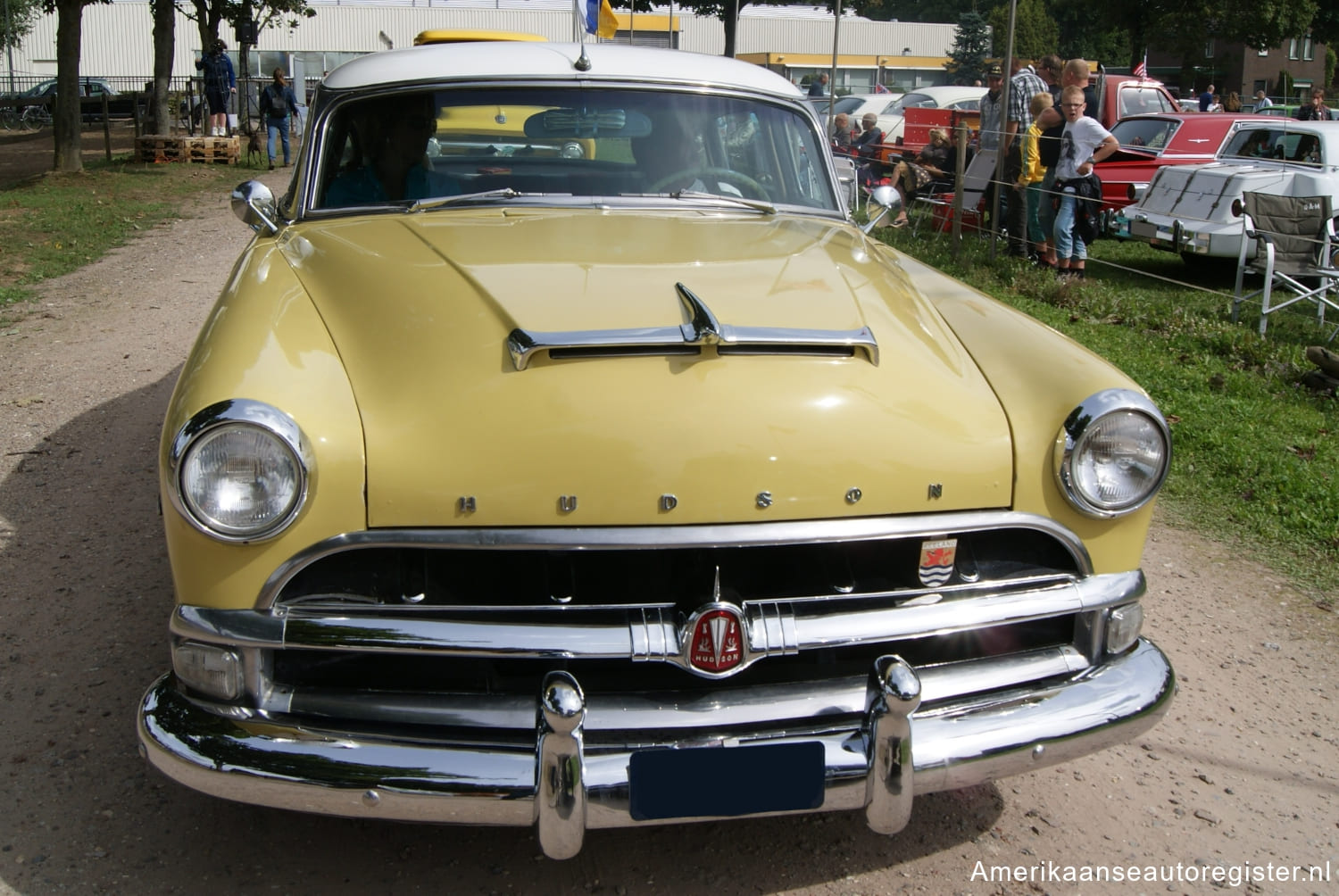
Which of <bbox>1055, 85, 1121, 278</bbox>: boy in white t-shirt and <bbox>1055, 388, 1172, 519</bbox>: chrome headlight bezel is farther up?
<bbox>1055, 85, 1121, 278</bbox>: boy in white t-shirt

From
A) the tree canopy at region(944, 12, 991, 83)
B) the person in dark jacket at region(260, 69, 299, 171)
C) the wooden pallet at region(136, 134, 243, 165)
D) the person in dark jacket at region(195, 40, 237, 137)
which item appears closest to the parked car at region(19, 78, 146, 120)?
the person in dark jacket at region(195, 40, 237, 137)

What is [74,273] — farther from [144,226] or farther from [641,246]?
[641,246]

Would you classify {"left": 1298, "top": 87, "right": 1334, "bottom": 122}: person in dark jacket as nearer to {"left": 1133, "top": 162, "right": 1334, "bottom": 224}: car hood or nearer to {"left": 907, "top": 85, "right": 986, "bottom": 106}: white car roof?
{"left": 907, "top": 85, "right": 986, "bottom": 106}: white car roof

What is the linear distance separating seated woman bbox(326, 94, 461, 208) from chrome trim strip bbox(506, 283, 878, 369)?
1.31 m

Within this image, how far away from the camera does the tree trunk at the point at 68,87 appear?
1503 centimetres

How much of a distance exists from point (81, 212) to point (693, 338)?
1265 centimetres

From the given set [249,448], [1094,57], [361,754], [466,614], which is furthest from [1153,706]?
[1094,57]

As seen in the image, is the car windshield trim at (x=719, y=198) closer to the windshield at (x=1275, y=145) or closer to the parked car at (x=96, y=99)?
the windshield at (x=1275, y=145)

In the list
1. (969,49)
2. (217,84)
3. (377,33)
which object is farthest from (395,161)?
Result: (969,49)

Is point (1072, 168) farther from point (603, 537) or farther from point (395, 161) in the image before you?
point (603, 537)

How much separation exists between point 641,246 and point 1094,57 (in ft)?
194

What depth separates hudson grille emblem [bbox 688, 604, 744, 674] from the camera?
7.04 feet

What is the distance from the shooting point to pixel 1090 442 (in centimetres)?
241

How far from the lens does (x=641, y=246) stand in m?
2.97
